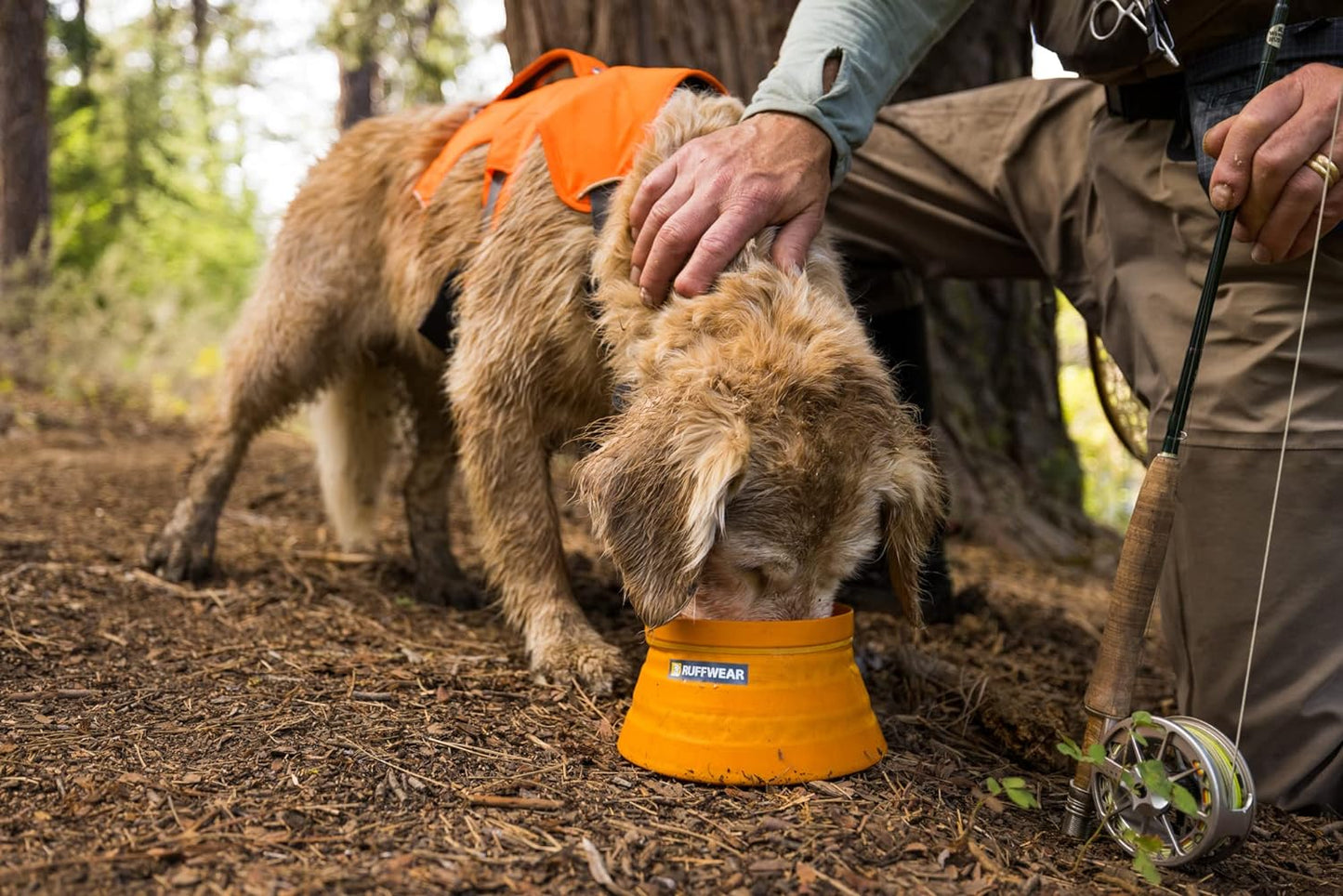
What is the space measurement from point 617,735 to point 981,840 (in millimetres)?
888

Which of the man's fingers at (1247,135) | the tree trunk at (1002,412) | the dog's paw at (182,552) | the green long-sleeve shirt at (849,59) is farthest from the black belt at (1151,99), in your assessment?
the dog's paw at (182,552)

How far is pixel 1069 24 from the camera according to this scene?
298 centimetres

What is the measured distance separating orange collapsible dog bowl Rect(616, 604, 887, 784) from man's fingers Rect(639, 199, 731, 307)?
0.87 meters

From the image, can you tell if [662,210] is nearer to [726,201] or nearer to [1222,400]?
[726,201]

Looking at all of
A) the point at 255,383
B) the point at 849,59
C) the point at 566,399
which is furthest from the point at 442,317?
the point at 849,59

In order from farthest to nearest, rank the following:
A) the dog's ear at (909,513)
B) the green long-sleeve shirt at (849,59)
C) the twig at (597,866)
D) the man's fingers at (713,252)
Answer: the green long-sleeve shirt at (849,59) → the man's fingers at (713,252) → the dog's ear at (909,513) → the twig at (597,866)

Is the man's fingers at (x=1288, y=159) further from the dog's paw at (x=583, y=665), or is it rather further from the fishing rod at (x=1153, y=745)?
the dog's paw at (x=583, y=665)

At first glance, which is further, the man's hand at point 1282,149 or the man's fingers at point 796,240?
the man's fingers at point 796,240

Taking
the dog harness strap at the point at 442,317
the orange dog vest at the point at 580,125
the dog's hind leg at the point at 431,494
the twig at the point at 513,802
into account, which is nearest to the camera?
the twig at the point at 513,802

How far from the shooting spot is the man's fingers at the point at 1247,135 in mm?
2268

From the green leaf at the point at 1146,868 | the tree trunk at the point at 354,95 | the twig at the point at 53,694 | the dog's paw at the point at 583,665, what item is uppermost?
the tree trunk at the point at 354,95

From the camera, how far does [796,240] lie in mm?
Result: 2756

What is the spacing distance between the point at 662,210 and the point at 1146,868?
1764 millimetres

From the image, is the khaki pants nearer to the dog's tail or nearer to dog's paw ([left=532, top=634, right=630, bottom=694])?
dog's paw ([left=532, top=634, right=630, bottom=694])
